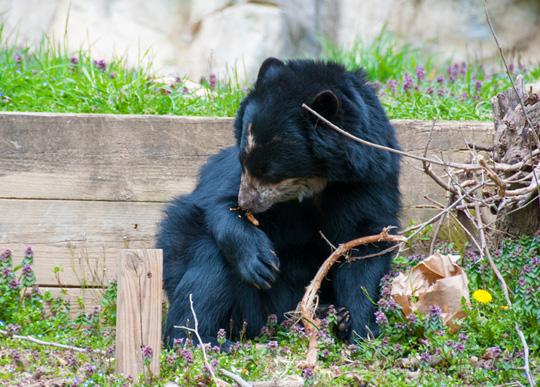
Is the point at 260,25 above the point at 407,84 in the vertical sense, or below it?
above

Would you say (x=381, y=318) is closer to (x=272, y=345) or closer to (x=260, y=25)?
(x=272, y=345)

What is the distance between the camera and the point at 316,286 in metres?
4.73

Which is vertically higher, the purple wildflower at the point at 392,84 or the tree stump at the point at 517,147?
the purple wildflower at the point at 392,84

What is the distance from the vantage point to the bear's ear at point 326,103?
4695 mm

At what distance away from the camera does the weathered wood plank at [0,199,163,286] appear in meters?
6.06

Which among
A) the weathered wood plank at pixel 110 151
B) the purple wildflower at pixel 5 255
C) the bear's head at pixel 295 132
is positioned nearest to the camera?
the bear's head at pixel 295 132

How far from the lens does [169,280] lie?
5.28 m

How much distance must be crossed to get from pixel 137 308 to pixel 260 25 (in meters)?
9.11

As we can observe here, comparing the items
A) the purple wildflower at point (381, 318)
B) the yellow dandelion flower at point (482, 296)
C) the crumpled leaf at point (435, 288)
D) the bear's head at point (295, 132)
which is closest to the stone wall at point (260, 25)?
the bear's head at point (295, 132)

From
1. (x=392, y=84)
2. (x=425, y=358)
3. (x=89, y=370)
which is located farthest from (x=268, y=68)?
(x=392, y=84)

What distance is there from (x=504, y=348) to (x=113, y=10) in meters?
9.77

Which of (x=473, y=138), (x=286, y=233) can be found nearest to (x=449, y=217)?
(x=473, y=138)

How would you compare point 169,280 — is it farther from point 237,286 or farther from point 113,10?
point 113,10

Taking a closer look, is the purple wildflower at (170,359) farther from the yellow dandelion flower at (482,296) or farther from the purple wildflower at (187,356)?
the yellow dandelion flower at (482,296)
